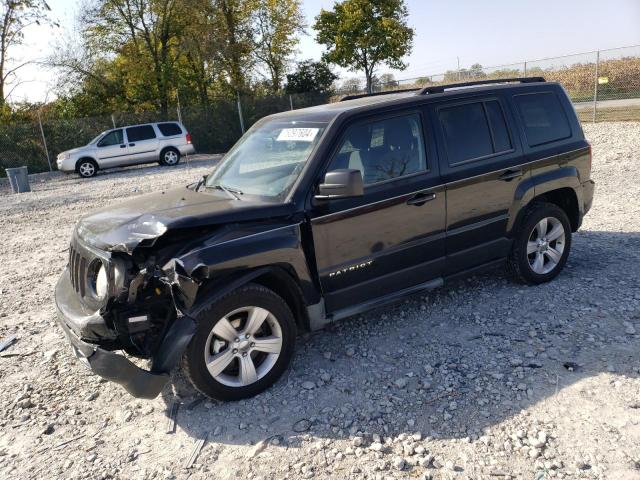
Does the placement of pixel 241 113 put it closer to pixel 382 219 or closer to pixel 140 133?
pixel 140 133

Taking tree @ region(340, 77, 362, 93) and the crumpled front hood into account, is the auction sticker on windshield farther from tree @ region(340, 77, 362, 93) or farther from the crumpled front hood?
tree @ region(340, 77, 362, 93)

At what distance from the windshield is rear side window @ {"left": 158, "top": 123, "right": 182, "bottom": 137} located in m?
16.4

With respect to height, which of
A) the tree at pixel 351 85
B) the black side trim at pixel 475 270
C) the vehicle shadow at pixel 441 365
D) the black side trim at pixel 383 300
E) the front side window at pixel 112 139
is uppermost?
the tree at pixel 351 85

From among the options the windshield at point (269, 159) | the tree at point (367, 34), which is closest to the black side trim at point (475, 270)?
the windshield at point (269, 159)

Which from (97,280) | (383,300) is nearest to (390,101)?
(383,300)

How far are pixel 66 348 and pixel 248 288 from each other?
219 centimetres

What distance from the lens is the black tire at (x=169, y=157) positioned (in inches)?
795

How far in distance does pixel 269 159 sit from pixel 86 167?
1704 cm

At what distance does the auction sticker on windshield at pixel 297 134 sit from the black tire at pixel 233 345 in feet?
4.17

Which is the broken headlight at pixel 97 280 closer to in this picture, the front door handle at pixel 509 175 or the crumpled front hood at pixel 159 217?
the crumpled front hood at pixel 159 217

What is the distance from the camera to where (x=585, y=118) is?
17.9 m

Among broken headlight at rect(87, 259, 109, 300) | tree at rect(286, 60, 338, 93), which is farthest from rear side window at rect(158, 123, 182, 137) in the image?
broken headlight at rect(87, 259, 109, 300)

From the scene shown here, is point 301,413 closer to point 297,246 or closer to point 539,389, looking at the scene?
point 297,246

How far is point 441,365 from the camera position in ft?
12.6
